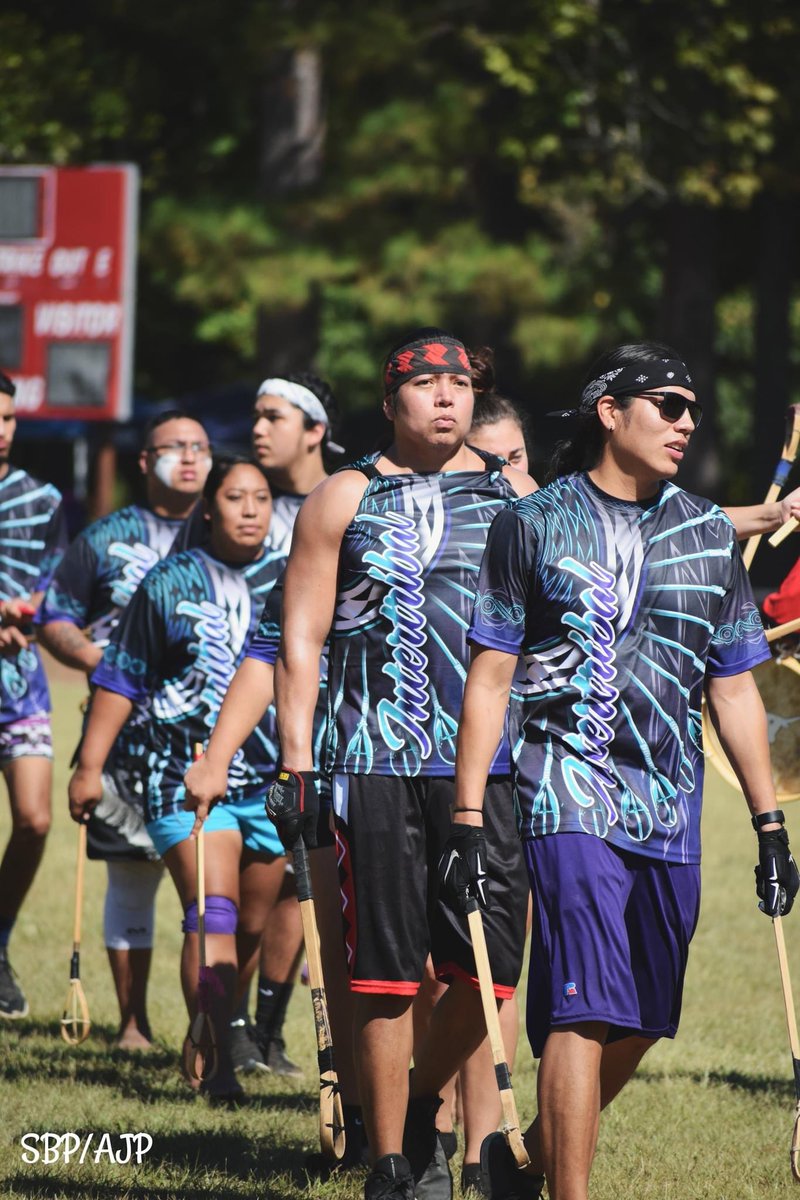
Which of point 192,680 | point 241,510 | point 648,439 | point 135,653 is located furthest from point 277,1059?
point 648,439

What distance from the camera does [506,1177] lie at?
14.9 ft

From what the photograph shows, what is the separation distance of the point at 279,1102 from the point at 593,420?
284 centimetres

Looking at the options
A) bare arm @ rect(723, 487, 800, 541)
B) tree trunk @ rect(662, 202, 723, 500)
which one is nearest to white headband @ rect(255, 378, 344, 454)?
bare arm @ rect(723, 487, 800, 541)

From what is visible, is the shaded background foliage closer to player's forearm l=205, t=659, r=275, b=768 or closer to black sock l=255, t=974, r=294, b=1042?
black sock l=255, t=974, r=294, b=1042

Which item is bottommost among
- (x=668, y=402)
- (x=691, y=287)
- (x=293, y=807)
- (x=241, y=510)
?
(x=293, y=807)

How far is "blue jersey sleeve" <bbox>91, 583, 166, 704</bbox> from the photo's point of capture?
21.1ft

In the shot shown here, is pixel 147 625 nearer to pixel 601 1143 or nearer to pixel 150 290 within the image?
pixel 601 1143

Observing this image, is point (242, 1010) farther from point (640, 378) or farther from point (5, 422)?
point (640, 378)

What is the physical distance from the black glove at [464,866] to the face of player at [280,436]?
2.80 meters

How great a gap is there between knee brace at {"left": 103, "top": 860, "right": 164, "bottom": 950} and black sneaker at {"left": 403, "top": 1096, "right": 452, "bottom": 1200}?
2421mm

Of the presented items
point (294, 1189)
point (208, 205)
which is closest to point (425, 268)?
point (208, 205)

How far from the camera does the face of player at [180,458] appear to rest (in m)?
7.55

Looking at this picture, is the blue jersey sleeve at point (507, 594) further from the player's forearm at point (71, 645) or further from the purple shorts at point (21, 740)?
the purple shorts at point (21, 740)

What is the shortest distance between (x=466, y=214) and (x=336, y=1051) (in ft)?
71.9
